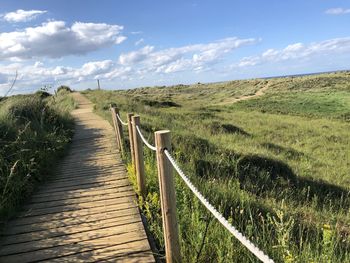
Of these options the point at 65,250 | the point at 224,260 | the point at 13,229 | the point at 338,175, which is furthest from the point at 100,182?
the point at 338,175

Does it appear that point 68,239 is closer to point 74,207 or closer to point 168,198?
point 74,207

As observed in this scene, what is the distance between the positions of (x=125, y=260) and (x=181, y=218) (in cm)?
80

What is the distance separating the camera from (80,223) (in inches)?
205

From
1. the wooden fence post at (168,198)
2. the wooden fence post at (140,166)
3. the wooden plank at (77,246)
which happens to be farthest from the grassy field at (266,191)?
the wooden plank at (77,246)

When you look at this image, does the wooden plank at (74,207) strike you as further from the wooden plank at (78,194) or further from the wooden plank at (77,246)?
the wooden plank at (77,246)

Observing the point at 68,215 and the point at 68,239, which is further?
the point at 68,215

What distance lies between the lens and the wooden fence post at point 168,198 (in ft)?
11.7

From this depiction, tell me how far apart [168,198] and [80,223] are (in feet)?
6.98

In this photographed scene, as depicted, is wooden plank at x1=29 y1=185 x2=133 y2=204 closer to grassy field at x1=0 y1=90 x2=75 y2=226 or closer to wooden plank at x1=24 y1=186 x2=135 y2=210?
wooden plank at x1=24 y1=186 x2=135 y2=210

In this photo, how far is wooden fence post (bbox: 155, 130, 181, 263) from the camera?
11.7 feet

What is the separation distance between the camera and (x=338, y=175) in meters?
11.9

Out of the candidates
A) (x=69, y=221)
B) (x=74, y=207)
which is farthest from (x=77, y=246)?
(x=74, y=207)

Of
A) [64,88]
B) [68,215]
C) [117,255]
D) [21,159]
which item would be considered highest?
[64,88]

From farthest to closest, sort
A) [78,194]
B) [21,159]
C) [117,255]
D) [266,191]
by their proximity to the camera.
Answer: [266,191]
[21,159]
[78,194]
[117,255]
